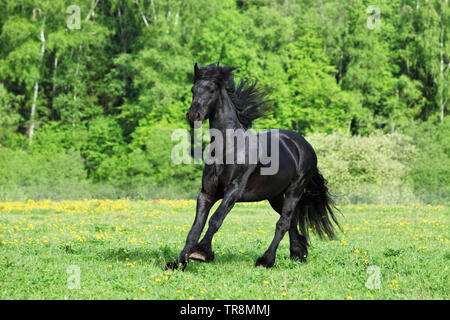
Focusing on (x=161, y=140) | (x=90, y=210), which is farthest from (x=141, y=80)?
(x=90, y=210)

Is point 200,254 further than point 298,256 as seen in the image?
No

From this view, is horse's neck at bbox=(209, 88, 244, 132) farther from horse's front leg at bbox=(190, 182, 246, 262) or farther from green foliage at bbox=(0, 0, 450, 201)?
green foliage at bbox=(0, 0, 450, 201)

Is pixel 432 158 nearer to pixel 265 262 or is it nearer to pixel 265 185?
pixel 265 185

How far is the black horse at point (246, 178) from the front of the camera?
7668mm

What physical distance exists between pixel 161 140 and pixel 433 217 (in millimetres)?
24370

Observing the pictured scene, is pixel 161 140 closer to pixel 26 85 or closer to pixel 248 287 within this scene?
pixel 26 85

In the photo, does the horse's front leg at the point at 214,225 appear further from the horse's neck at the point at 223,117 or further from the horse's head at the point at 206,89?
the horse's head at the point at 206,89

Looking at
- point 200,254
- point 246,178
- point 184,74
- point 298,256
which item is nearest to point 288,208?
point 298,256

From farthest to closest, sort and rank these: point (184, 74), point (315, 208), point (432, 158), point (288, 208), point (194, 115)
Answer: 1. point (184, 74)
2. point (432, 158)
3. point (315, 208)
4. point (288, 208)
5. point (194, 115)

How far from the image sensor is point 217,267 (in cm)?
809

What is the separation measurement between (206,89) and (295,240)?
3240 millimetres

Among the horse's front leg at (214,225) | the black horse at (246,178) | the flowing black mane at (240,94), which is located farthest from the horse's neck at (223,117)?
the horse's front leg at (214,225)

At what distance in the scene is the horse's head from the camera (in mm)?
7582

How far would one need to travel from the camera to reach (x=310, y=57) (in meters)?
49.6
